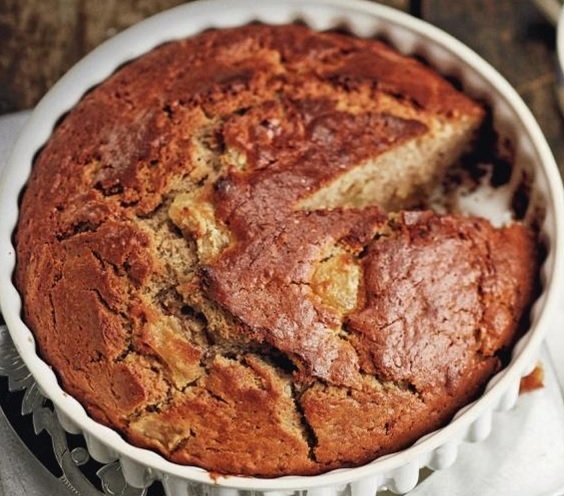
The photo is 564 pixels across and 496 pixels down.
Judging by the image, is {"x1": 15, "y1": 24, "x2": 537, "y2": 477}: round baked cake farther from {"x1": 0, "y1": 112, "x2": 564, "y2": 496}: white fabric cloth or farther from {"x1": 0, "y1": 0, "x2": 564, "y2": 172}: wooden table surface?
{"x1": 0, "y1": 0, "x2": 564, "y2": 172}: wooden table surface

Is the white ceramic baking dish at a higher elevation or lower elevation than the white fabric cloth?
higher

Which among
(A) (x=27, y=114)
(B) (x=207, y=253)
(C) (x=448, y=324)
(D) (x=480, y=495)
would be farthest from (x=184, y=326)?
(A) (x=27, y=114)

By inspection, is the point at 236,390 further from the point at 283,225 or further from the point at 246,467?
the point at 283,225

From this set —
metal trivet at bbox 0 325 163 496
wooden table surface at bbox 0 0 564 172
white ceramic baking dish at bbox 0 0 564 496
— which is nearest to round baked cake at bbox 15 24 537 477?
white ceramic baking dish at bbox 0 0 564 496

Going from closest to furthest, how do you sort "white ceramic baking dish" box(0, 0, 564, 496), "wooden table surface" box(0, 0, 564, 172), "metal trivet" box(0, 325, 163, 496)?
"white ceramic baking dish" box(0, 0, 564, 496)
"metal trivet" box(0, 325, 163, 496)
"wooden table surface" box(0, 0, 564, 172)

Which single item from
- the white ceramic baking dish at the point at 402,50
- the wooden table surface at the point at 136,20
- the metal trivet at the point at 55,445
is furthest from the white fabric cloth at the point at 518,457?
the wooden table surface at the point at 136,20
